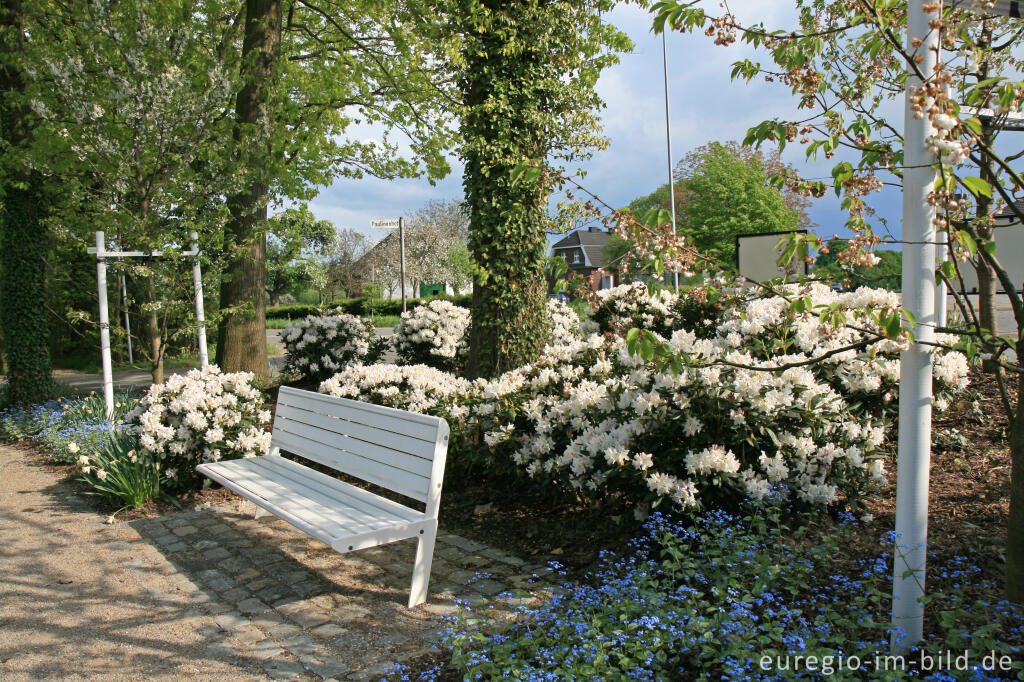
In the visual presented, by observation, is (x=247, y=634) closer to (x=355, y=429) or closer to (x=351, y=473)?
(x=351, y=473)

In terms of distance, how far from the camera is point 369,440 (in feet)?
15.0

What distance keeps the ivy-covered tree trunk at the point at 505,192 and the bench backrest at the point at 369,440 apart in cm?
269

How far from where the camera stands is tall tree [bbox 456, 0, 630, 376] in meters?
7.43

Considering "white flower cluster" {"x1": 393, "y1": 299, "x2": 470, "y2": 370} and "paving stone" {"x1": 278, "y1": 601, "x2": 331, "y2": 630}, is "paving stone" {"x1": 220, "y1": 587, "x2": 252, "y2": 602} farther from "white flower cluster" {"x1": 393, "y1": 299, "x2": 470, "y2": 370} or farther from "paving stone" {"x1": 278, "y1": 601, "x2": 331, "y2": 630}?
"white flower cluster" {"x1": 393, "y1": 299, "x2": 470, "y2": 370}

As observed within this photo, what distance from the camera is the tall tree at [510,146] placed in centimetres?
743

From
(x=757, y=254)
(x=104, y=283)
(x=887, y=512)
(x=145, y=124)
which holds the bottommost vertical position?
(x=887, y=512)

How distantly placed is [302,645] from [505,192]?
5.34 metres

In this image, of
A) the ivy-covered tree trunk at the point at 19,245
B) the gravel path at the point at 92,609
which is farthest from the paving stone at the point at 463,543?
the ivy-covered tree trunk at the point at 19,245

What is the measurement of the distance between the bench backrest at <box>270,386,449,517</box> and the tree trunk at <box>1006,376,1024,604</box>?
2.65m

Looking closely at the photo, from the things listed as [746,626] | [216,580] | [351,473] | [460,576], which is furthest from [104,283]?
[746,626]

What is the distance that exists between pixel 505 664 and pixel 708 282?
181 centimetres

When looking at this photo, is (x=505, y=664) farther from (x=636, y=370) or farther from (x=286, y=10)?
(x=286, y=10)

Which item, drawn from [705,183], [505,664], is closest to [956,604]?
[505,664]

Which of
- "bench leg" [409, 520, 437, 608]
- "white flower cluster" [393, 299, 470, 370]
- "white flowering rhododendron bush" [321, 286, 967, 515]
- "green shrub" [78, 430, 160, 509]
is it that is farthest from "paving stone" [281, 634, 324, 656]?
"white flower cluster" [393, 299, 470, 370]
